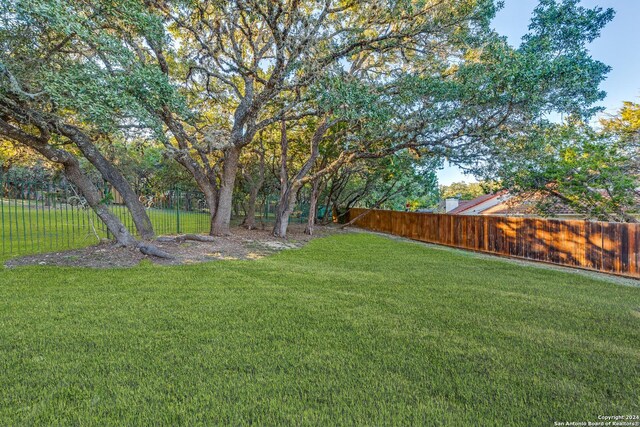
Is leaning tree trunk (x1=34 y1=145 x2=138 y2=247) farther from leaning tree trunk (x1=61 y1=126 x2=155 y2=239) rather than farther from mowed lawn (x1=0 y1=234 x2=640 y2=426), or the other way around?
mowed lawn (x1=0 y1=234 x2=640 y2=426)

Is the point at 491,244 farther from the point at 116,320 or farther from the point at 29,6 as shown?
the point at 29,6

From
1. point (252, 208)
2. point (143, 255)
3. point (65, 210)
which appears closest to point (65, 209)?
point (65, 210)

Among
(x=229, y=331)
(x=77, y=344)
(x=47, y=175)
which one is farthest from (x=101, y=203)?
(x=229, y=331)

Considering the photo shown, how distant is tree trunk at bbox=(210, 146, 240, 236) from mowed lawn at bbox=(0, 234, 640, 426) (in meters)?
4.94

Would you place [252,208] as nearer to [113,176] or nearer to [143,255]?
[113,176]

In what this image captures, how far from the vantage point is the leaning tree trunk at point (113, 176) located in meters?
6.41

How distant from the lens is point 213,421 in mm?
1692

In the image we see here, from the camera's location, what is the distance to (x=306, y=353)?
2.48 metres

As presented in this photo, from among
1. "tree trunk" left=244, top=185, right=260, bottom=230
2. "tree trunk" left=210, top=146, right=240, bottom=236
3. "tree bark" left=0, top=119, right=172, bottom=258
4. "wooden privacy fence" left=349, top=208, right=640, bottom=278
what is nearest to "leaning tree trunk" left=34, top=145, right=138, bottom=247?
"tree bark" left=0, top=119, right=172, bottom=258

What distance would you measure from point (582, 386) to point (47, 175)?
34.0 ft

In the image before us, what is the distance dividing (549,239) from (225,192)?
897cm

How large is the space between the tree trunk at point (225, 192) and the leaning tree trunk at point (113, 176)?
6.45 feet

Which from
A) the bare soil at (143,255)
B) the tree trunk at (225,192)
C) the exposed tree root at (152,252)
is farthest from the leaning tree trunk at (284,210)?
the exposed tree root at (152,252)

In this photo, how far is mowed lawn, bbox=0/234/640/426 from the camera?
1813 millimetres
